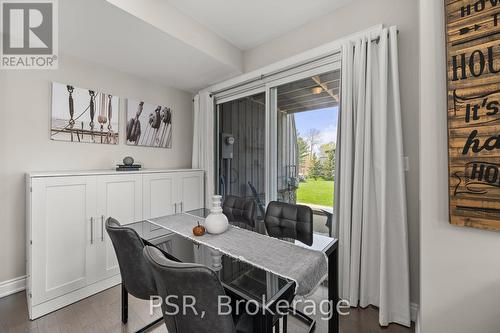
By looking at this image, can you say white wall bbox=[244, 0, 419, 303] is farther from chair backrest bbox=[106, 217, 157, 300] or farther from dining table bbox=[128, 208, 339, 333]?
chair backrest bbox=[106, 217, 157, 300]

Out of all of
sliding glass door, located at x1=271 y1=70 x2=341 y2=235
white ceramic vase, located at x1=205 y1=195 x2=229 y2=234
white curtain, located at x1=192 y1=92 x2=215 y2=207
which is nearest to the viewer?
white ceramic vase, located at x1=205 y1=195 x2=229 y2=234

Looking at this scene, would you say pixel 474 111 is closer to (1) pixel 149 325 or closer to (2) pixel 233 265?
(2) pixel 233 265

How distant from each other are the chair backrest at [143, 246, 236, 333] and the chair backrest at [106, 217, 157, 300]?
502mm

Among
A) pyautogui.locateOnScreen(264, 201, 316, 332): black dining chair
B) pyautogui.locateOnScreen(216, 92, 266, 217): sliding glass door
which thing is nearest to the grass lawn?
pyautogui.locateOnScreen(216, 92, 266, 217): sliding glass door

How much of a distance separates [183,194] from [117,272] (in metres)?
1.16

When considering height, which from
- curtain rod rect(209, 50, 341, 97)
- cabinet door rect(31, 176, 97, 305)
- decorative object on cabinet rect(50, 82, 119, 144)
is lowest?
cabinet door rect(31, 176, 97, 305)

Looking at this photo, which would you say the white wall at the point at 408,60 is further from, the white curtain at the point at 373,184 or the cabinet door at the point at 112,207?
the cabinet door at the point at 112,207

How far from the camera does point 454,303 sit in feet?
4.14

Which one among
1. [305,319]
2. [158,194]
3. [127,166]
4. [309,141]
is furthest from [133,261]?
[309,141]

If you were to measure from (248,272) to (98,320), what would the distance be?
1626mm

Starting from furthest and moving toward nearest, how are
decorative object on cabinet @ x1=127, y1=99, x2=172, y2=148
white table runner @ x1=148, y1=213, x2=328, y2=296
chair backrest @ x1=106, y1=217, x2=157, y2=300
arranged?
decorative object on cabinet @ x1=127, y1=99, x2=172, y2=148
chair backrest @ x1=106, y1=217, x2=157, y2=300
white table runner @ x1=148, y1=213, x2=328, y2=296

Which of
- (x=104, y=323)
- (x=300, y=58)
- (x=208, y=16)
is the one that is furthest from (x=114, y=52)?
(x=104, y=323)

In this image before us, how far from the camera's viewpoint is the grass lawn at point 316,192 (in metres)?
2.43

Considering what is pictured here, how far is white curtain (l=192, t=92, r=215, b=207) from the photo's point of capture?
3.48 meters
